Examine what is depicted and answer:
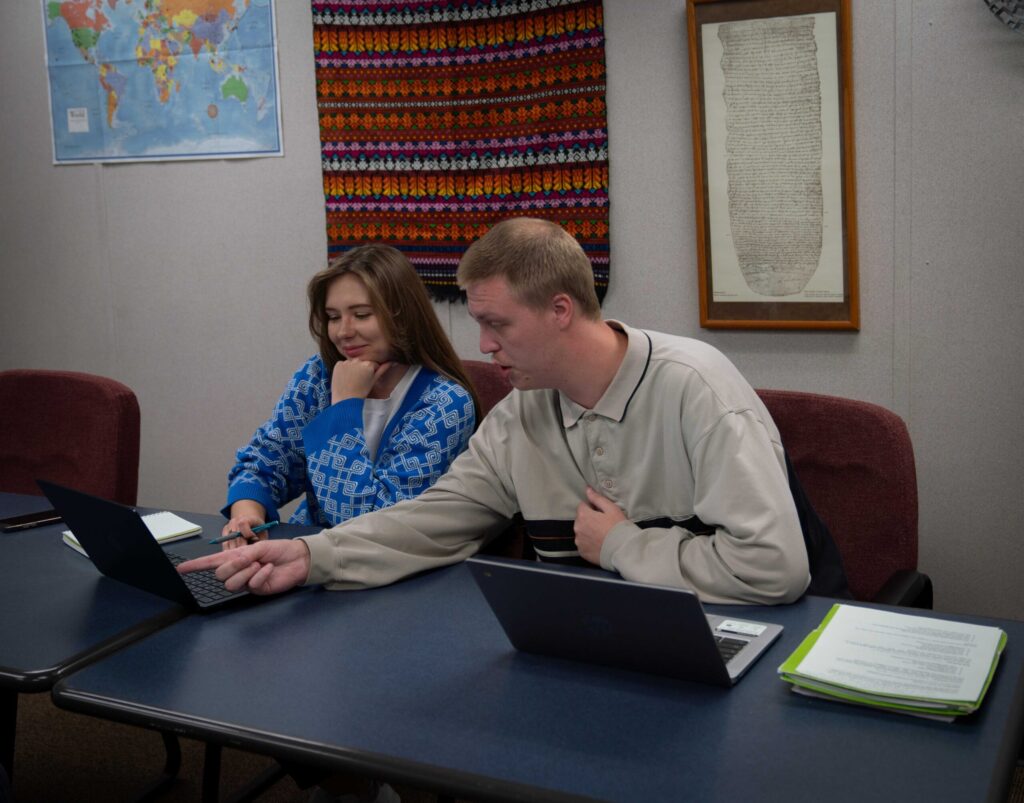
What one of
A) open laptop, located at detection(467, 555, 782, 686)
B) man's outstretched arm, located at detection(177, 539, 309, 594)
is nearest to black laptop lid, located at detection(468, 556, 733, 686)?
open laptop, located at detection(467, 555, 782, 686)

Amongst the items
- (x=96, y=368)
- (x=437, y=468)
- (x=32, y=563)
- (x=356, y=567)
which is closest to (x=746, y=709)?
(x=356, y=567)

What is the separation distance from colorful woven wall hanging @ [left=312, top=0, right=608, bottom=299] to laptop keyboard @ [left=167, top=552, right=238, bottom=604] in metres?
1.60

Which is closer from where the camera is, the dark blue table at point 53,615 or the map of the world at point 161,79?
the dark blue table at point 53,615

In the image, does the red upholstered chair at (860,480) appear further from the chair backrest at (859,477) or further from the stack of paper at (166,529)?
the stack of paper at (166,529)

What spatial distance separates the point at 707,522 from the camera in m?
1.54

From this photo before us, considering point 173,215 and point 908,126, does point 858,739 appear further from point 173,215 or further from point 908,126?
point 173,215

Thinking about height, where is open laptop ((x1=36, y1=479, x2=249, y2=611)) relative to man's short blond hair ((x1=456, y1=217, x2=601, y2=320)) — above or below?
below

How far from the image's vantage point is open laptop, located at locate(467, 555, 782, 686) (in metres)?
1.16

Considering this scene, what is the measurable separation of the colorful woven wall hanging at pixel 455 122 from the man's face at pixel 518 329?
1.31 m

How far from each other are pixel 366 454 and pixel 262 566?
21.5 inches

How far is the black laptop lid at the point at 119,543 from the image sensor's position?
59.4 inches

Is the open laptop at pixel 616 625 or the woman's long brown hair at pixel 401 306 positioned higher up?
the woman's long brown hair at pixel 401 306

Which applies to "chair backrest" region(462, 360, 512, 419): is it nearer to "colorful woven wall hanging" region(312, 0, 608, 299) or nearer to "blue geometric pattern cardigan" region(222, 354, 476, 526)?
"blue geometric pattern cardigan" region(222, 354, 476, 526)

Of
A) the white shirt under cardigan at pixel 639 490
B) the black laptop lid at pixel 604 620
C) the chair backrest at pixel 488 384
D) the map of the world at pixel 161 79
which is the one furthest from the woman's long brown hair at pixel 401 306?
the map of the world at pixel 161 79
